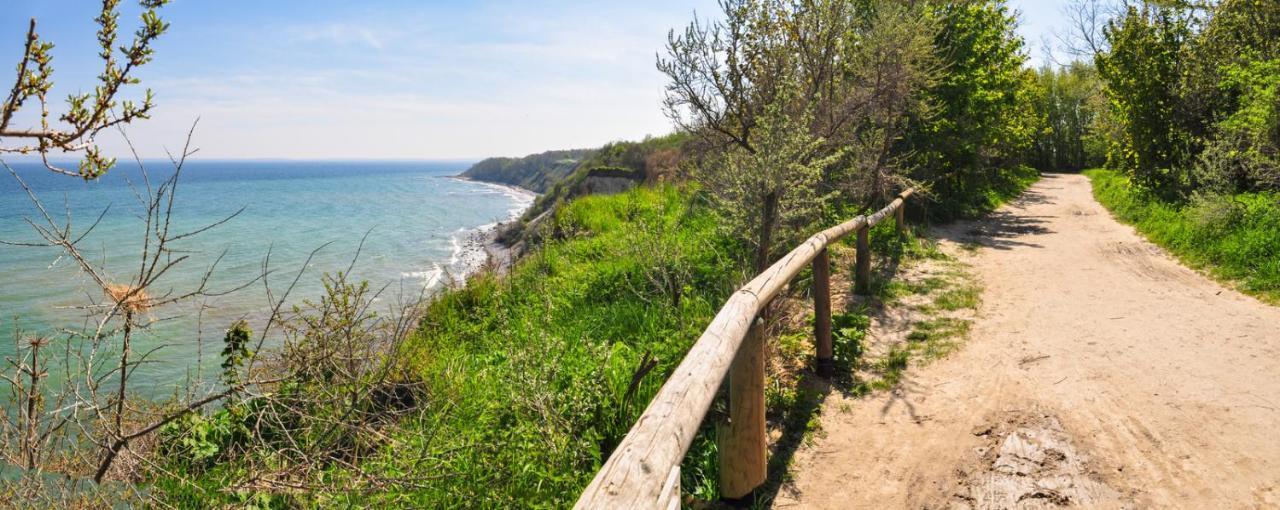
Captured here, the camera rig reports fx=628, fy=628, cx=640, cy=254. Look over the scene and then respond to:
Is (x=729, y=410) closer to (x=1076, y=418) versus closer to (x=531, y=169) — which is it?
(x=1076, y=418)

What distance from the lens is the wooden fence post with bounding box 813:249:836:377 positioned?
4809mm

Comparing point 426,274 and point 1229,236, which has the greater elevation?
point 1229,236

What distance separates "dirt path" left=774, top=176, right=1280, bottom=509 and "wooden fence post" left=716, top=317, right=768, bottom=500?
0.90 ft

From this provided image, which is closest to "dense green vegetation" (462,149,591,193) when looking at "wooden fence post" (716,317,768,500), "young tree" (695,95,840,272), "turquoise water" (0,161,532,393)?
→ "turquoise water" (0,161,532,393)

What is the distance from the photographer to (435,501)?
3227 mm

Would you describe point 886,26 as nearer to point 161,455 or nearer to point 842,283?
point 842,283

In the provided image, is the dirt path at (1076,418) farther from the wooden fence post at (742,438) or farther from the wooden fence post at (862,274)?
the wooden fence post at (862,274)

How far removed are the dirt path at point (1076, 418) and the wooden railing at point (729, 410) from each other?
42cm

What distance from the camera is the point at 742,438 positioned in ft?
10.4

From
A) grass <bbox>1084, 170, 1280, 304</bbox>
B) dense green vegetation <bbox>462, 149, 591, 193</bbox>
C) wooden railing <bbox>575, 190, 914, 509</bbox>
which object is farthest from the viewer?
dense green vegetation <bbox>462, 149, 591, 193</bbox>

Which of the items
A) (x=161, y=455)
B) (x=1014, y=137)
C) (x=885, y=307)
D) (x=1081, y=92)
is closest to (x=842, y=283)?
(x=885, y=307)

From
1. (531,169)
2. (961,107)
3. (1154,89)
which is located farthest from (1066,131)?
(531,169)

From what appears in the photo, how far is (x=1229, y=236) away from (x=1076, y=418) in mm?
6908

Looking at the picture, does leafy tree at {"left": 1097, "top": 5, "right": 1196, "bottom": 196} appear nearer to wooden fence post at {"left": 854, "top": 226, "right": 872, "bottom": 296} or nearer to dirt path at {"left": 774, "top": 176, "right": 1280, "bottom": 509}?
dirt path at {"left": 774, "top": 176, "right": 1280, "bottom": 509}
